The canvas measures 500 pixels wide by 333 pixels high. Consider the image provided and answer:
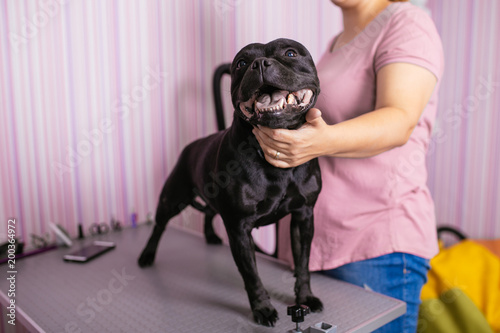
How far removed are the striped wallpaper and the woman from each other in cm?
66

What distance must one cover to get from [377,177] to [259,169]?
13.5 inches

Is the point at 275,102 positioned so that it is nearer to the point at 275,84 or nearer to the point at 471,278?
the point at 275,84

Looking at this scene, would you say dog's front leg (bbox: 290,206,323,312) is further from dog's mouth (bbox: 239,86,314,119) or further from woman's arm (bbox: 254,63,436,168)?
dog's mouth (bbox: 239,86,314,119)

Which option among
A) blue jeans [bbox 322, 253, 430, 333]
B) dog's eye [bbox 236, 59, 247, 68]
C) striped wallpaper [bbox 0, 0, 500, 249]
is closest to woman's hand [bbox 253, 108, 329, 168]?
dog's eye [bbox 236, 59, 247, 68]

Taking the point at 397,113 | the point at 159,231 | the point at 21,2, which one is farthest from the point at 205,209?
the point at 21,2

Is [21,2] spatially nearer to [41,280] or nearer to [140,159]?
[140,159]

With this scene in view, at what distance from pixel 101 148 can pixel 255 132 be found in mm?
841

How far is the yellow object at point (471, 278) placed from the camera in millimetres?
1696

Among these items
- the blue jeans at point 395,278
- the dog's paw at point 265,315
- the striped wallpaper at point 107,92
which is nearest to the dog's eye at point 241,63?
the dog's paw at point 265,315

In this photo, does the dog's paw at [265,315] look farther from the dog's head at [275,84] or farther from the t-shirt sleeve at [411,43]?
the t-shirt sleeve at [411,43]

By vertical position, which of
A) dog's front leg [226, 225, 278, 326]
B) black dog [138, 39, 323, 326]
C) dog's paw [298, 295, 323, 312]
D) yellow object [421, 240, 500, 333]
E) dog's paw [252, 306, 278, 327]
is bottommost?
yellow object [421, 240, 500, 333]

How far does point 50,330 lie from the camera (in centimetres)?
82

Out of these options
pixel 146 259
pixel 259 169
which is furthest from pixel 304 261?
pixel 146 259

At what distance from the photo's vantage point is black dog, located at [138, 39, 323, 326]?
654 millimetres
